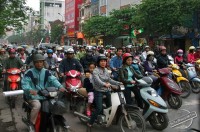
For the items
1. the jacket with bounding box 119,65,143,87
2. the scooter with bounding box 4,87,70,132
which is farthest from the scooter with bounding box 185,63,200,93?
the scooter with bounding box 4,87,70,132

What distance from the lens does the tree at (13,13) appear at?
616 inches

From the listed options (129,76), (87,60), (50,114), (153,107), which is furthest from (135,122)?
(87,60)

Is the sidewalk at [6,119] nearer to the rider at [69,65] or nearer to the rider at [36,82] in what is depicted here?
the rider at [36,82]

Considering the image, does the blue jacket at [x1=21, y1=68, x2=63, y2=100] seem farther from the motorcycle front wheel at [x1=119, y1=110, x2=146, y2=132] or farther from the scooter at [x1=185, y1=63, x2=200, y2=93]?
the scooter at [x1=185, y1=63, x2=200, y2=93]

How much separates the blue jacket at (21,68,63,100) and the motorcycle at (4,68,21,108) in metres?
3.56

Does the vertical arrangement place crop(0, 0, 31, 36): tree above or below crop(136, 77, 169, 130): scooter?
above

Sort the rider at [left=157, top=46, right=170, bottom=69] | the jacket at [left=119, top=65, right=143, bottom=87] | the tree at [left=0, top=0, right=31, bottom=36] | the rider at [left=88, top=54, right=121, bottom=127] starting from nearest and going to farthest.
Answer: the rider at [left=88, top=54, right=121, bottom=127], the jacket at [left=119, top=65, right=143, bottom=87], the rider at [left=157, top=46, right=170, bottom=69], the tree at [left=0, top=0, right=31, bottom=36]

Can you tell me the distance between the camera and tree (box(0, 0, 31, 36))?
1565 centimetres

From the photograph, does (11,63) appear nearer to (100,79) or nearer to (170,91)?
(100,79)

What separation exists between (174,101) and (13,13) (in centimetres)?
1126

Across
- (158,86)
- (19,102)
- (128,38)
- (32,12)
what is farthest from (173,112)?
(128,38)

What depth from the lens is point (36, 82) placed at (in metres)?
5.48

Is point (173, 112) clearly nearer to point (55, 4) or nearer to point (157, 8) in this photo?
point (157, 8)

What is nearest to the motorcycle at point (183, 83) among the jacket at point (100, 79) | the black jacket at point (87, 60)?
the black jacket at point (87, 60)
